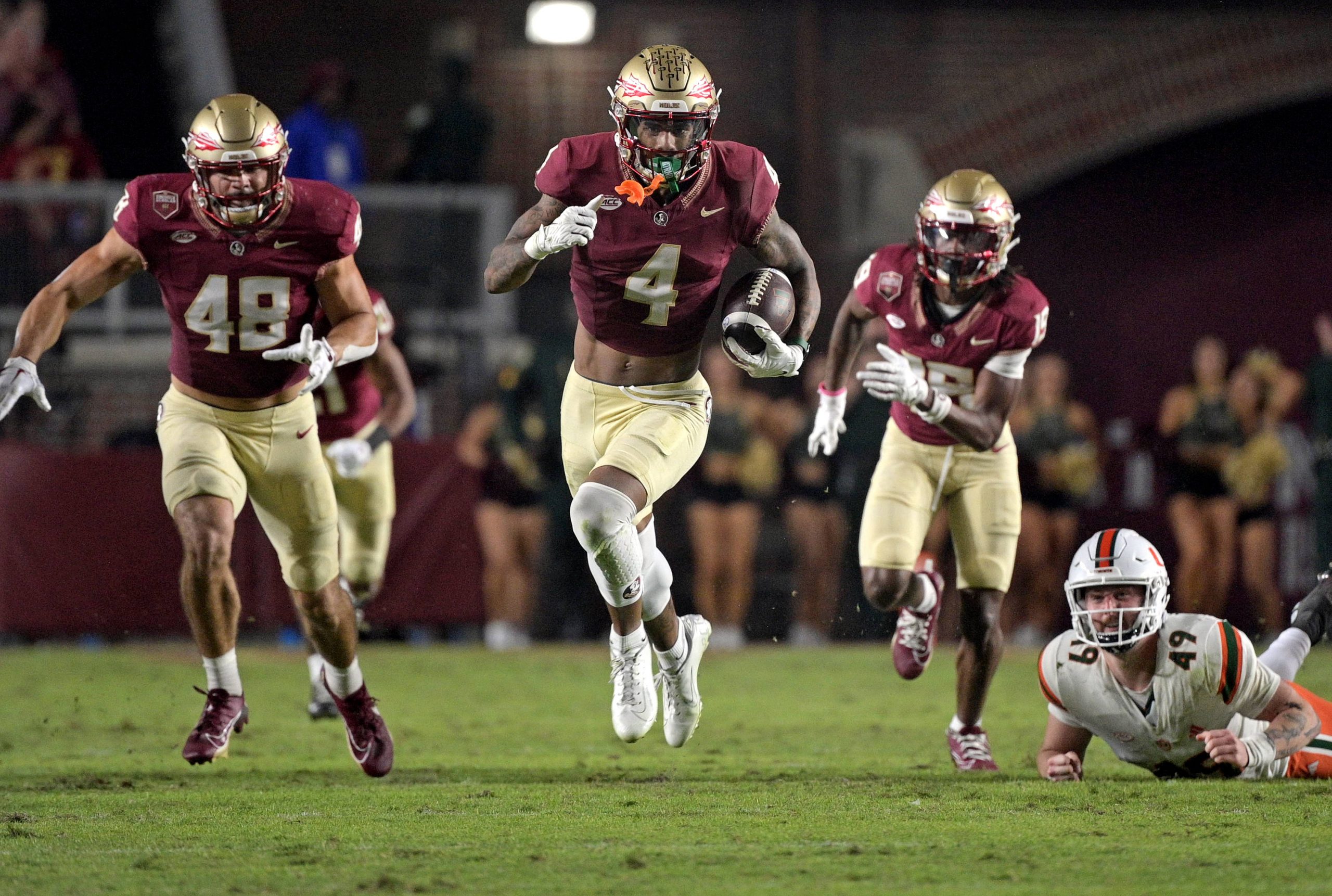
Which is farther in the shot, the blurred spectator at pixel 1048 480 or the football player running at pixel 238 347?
the blurred spectator at pixel 1048 480

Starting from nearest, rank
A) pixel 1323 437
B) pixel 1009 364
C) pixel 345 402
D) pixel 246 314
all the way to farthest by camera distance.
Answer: pixel 246 314 < pixel 1009 364 < pixel 345 402 < pixel 1323 437

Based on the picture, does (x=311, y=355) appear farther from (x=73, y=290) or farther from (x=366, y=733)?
(x=366, y=733)

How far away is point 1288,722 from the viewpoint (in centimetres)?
564

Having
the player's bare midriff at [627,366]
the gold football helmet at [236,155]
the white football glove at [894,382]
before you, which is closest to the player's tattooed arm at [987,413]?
the white football glove at [894,382]

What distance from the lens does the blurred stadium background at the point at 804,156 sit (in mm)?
11422

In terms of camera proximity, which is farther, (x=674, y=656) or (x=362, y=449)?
(x=362, y=449)

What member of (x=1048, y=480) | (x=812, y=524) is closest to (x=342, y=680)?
(x=812, y=524)

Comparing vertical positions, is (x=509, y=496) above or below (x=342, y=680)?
below

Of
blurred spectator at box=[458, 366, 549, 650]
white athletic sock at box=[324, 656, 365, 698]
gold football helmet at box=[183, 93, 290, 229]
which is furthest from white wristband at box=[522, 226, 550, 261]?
blurred spectator at box=[458, 366, 549, 650]

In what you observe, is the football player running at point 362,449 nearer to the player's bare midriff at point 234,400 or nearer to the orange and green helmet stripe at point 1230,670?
the player's bare midriff at point 234,400

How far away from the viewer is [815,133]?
43.0 feet

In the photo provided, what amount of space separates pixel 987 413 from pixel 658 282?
1247mm

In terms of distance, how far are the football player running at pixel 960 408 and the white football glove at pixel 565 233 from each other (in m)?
1.35

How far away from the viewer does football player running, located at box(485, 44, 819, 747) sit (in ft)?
18.3
